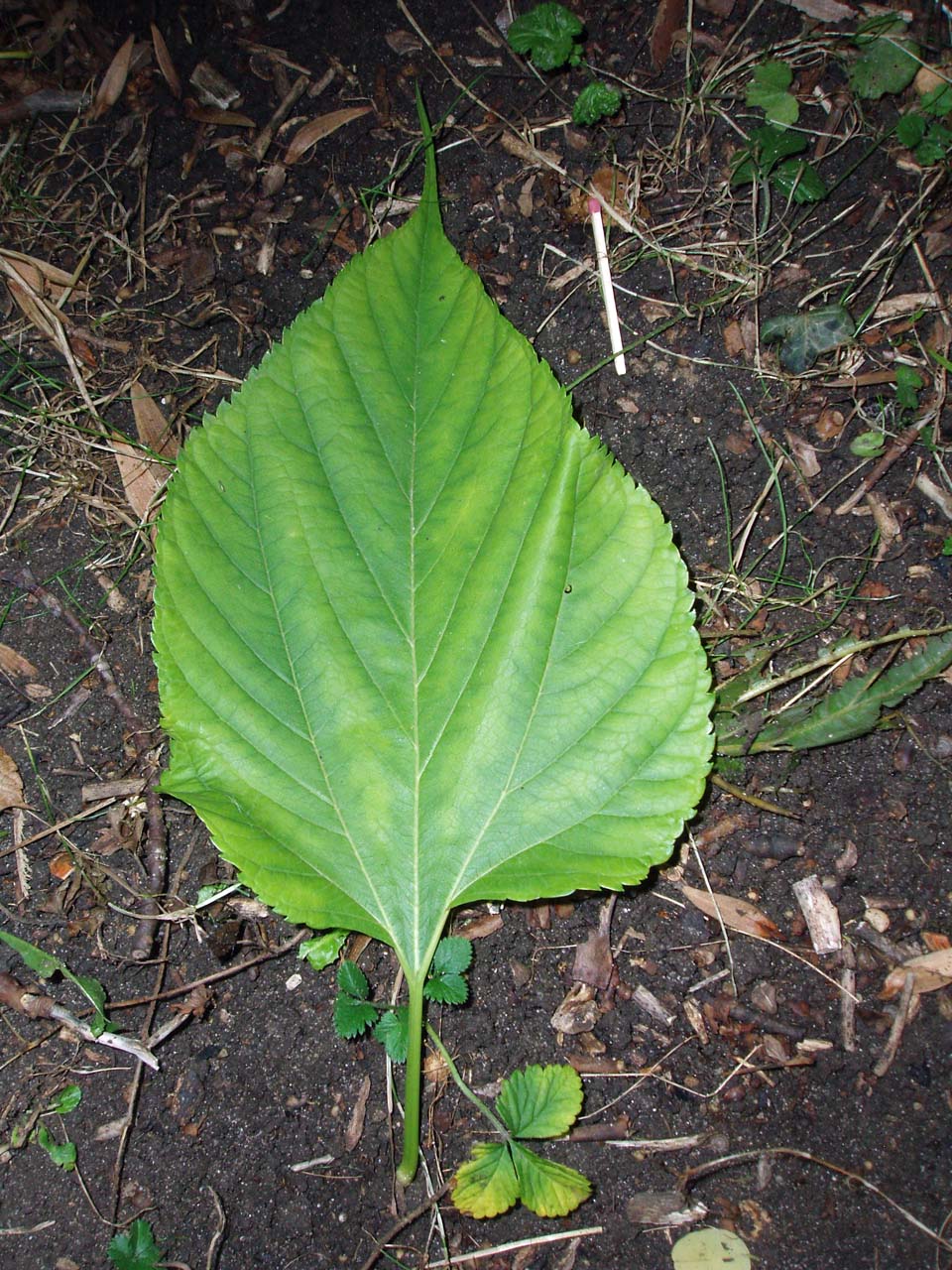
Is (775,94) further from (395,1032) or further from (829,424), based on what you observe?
(395,1032)

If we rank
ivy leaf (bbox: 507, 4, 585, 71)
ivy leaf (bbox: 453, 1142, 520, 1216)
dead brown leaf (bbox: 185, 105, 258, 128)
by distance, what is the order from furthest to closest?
dead brown leaf (bbox: 185, 105, 258, 128) < ivy leaf (bbox: 507, 4, 585, 71) < ivy leaf (bbox: 453, 1142, 520, 1216)

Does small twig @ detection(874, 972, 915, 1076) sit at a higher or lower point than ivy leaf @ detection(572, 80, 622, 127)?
lower

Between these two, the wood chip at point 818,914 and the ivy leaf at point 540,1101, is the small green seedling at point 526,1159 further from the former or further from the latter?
the wood chip at point 818,914

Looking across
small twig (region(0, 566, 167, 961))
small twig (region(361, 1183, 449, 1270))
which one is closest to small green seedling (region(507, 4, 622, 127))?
small twig (region(0, 566, 167, 961))

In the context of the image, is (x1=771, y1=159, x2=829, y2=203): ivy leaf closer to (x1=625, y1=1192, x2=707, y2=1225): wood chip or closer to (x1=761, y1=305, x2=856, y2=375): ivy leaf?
(x1=761, y1=305, x2=856, y2=375): ivy leaf

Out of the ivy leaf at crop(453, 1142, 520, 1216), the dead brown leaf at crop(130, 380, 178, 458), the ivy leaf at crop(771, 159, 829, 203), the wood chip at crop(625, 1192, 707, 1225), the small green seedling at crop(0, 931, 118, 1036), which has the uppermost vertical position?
the ivy leaf at crop(771, 159, 829, 203)
